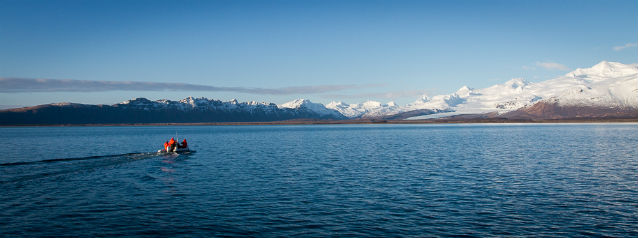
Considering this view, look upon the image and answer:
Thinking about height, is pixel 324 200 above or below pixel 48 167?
below

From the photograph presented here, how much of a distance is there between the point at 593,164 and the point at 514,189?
18.2 m

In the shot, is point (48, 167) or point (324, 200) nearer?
point (324, 200)

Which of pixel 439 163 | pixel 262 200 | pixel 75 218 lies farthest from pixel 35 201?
pixel 439 163

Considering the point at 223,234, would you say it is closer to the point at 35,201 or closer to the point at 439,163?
the point at 35,201

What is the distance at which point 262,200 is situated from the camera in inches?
987

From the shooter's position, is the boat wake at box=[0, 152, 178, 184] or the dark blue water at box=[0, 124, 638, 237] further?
the boat wake at box=[0, 152, 178, 184]

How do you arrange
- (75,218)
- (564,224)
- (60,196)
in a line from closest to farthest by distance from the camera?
(564,224)
(75,218)
(60,196)

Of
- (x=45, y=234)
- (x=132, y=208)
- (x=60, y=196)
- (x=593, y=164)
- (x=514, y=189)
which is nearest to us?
(x=45, y=234)

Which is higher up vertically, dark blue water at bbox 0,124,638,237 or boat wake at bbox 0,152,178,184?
boat wake at bbox 0,152,178,184

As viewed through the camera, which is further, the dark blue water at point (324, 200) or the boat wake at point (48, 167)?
the boat wake at point (48, 167)

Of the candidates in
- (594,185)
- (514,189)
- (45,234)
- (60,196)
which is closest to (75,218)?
(45,234)

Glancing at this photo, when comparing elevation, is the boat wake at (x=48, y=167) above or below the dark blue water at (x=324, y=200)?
above

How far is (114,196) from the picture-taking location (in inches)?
1046

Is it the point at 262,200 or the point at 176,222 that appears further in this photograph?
the point at 262,200
